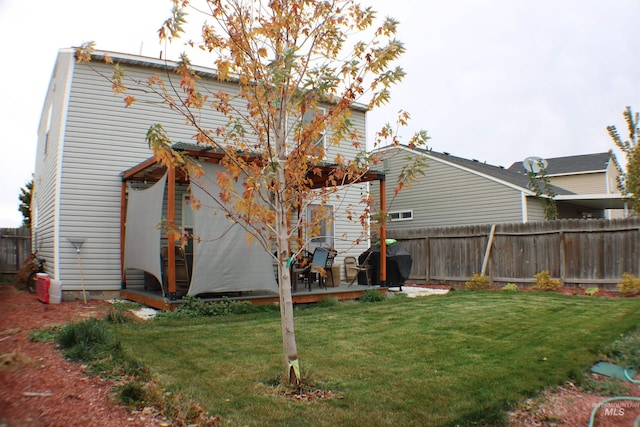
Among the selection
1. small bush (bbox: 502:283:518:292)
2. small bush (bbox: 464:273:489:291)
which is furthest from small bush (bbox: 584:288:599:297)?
small bush (bbox: 464:273:489:291)

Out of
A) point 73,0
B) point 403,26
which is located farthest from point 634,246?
point 73,0

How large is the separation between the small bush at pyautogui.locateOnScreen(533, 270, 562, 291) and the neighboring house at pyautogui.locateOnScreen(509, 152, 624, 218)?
1349 centimetres

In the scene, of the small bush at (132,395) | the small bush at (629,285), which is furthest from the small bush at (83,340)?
the small bush at (629,285)

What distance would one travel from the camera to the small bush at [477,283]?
12.9 metres

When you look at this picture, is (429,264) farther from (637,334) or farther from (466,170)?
(637,334)

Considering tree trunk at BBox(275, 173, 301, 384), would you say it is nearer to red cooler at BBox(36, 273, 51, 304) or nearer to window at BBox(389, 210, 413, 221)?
red cooler at BBox(36, 273, 51, 304)

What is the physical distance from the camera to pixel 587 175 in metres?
24.5

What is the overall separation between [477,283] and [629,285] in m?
3.54

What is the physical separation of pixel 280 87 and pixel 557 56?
8.62 m

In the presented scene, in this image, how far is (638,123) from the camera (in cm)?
715

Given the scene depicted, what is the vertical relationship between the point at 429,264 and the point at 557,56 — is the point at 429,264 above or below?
below

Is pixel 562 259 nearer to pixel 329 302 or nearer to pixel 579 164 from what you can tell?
pixel 329 302

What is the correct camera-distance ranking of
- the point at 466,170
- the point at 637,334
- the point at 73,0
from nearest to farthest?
the point at 73,0 → the point at 637,334 → the point at 466,170

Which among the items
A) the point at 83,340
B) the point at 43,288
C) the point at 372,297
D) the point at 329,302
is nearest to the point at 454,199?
the point at 372,297
